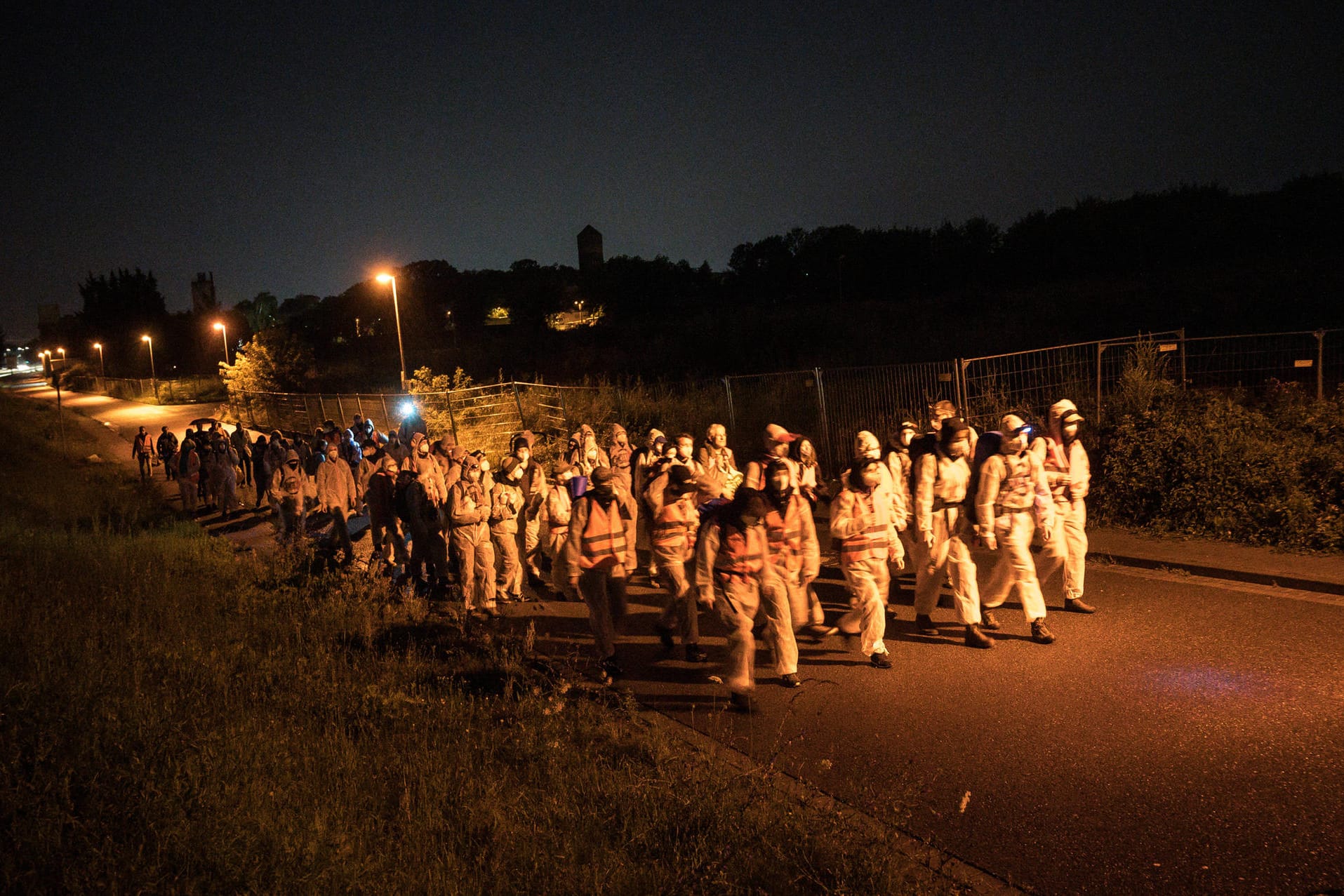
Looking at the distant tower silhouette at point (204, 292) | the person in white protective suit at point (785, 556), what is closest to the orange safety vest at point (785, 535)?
the person in white protective suit at point (785, 556)

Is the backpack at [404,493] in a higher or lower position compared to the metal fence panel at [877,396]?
lower

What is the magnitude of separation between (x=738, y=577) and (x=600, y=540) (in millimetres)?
1507

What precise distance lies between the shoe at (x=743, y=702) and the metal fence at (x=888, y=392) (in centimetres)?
646

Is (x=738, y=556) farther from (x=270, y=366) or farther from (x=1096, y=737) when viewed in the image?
(x=270, y=366)

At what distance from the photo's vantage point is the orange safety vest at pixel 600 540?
7.20m

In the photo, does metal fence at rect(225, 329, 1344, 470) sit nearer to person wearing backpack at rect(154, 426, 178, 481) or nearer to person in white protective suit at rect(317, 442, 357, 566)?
person wearing backpack at rect(154, 426, 178, 481)

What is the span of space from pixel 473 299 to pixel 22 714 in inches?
3587

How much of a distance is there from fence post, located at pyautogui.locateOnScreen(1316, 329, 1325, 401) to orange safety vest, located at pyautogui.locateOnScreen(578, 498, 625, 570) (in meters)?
9.65

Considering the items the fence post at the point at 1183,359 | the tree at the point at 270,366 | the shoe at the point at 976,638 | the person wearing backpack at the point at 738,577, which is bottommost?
the shoe at the point at 976,638

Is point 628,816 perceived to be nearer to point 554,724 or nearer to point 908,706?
point 554,724

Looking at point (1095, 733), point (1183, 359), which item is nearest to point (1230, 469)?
point (1183, 359)

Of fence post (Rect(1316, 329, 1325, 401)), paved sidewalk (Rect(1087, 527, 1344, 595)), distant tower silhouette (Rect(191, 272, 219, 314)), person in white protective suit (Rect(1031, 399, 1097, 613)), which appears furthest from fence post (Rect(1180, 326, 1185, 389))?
distant tower silhouette (Rect(191, 272, 219, 314))

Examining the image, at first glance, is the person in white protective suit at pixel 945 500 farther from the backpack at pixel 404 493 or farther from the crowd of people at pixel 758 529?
the backpack at pixel 404 493

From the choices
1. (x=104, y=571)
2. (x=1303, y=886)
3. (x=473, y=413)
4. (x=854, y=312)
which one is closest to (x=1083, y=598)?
(x=1303, y=886)
